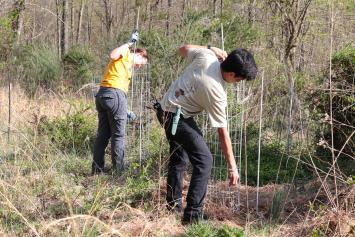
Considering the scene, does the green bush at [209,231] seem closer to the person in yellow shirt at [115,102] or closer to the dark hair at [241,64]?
the dark hair at [241,64]

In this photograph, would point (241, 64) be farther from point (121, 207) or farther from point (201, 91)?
point (121, 207)

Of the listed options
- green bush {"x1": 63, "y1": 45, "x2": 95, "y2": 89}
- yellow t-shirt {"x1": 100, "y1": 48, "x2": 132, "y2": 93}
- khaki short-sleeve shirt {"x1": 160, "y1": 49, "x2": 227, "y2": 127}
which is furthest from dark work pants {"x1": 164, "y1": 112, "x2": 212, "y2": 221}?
green bush {"x1": 63, "y1": 45, "x2": 95, "y2": 89}

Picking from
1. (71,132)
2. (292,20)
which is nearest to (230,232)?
(71,132)

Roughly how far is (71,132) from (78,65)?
23.7 ft

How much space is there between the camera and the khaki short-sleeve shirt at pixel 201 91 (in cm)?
341

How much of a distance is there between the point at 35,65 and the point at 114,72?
8.22 m

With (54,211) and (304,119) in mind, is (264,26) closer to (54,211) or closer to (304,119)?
(304,119)

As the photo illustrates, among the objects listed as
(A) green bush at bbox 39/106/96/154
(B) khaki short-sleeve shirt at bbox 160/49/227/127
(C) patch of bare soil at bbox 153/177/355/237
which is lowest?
(C) patch of bare soil at bbox 153/177/355/237

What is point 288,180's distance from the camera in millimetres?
5211

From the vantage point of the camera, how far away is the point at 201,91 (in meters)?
3.46

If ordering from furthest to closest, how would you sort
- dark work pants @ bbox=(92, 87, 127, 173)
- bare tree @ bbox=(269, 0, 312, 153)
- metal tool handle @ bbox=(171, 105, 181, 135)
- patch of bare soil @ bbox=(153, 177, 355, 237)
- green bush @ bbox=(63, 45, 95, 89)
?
1. green bush @ bbox=(63, 45, 95, 89)
2. bare tree @ bbox=(269, 0, 312, 153)
3. dark work pants @ bbox=(92, 87, 127, 173)
4. metal tool handle @ bbox=(171, 105, 181, 135)
5. patch of bare soil @ bbox=(153, 177, 355, 237)

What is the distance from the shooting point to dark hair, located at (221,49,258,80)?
3330mm

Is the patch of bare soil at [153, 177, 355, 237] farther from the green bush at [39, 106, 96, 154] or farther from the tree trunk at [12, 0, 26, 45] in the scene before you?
the tree trunk at [12, 0, 26, 45]

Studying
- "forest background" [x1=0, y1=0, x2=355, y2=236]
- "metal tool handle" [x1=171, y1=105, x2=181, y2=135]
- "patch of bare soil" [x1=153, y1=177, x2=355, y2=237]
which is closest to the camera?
"patch of bare soil" [x1=153, y1=177, x2=355, y2=237]
